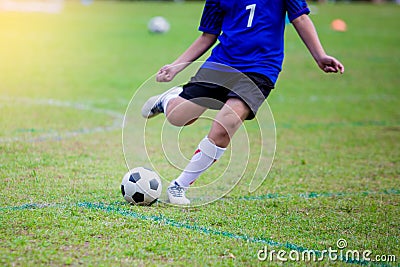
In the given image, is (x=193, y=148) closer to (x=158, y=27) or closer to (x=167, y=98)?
(x=167, y=98)

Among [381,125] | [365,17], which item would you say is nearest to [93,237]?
[381,125]

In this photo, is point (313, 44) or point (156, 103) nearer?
point (313, 44)

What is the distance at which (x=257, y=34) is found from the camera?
4945 mm

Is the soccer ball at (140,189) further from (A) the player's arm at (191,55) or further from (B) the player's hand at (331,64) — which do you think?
(B) the player's hand at (331,64)

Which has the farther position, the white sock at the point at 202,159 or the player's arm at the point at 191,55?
the player's arm at the point at 191,55

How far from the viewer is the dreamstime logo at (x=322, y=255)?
12.9 ft

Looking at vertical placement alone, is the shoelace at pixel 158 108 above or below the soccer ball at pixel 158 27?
above

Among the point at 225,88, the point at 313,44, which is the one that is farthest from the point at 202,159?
the point at 313,44

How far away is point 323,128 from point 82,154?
3.58 meters

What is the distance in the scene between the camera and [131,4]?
101 feet

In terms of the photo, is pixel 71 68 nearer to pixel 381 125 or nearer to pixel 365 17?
pixel 381 125

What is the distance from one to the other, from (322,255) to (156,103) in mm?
1938

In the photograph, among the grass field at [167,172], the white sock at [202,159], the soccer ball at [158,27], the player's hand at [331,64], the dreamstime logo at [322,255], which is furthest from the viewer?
the soccer ball at [158,27]

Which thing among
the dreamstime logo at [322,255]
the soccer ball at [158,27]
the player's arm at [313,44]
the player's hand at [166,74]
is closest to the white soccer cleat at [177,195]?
the player's hand at [166,74]
